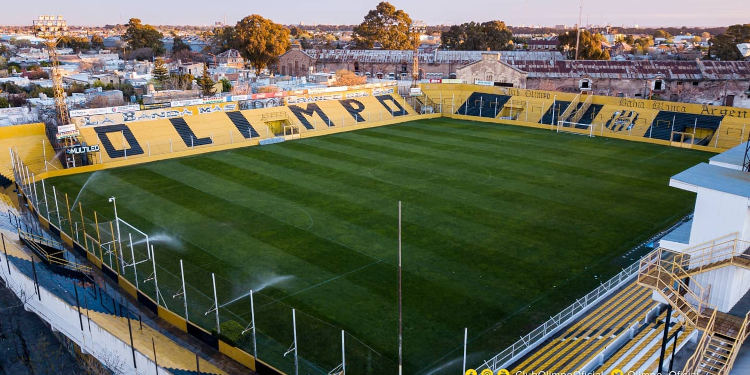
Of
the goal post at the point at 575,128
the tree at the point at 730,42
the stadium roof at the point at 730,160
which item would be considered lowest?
the goal post at the point at 575,128

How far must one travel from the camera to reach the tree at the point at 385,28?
3871 inches

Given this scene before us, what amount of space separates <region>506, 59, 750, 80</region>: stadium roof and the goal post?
40.9 ft

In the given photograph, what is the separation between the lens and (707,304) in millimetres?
14266

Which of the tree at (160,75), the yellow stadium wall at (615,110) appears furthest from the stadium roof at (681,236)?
the tree at (160,75)

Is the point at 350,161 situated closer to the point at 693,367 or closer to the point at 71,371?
the point at 71,371

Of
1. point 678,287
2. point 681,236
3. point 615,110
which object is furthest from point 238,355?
point 615,110

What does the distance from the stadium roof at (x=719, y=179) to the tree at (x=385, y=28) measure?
86.4 metres

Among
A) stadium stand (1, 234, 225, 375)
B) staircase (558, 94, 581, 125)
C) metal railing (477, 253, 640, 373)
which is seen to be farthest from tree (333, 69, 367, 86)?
metal railing (477, 253, 640, 373)

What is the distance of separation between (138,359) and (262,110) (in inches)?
1414

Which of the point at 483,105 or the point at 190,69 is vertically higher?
the point at 190,69

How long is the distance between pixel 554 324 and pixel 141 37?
126m

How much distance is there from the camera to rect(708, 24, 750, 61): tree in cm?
8456

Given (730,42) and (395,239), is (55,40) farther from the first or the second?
(730,42)

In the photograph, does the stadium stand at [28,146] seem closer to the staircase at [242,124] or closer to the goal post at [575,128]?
the staircase at [242,124]
